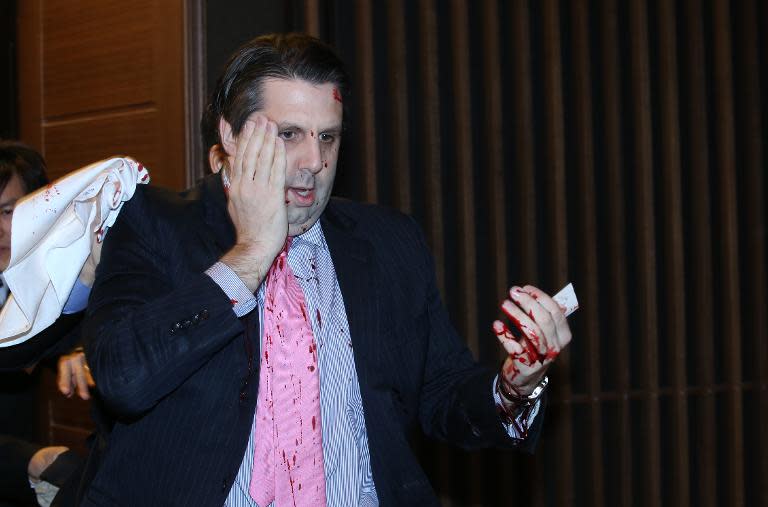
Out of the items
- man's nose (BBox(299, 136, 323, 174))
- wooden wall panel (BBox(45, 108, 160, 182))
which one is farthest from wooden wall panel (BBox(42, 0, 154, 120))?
man's nose (BBox(299, 136, 323, 174))

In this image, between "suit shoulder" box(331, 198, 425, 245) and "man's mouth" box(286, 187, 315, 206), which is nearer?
"man's mouth" box(286, 187, 315, 206)

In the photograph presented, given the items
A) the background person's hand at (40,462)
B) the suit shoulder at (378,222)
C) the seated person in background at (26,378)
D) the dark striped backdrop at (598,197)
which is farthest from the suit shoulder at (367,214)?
the dark striped backdrop at (598,197)

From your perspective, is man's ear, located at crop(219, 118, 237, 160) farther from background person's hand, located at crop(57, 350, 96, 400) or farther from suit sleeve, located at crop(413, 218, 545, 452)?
background person's hand, located at crop(57, 350, 96, 400)

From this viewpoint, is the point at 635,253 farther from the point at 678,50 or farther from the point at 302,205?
the point at 302,205

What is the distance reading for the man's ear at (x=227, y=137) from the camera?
2002mm

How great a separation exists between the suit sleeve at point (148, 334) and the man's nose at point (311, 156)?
324 mm

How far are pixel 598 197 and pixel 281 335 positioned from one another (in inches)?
94.1

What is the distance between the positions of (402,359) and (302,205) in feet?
1.24

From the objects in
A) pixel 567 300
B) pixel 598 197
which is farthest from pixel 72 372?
pixel 598 197

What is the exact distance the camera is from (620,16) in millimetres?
3967

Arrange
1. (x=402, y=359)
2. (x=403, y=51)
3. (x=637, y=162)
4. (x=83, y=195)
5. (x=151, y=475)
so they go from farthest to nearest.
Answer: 1. (x=637, y=162)
2. (x=403, y=51)
3. (x=402, y=359)
4. (x=83, y=195)
5. (x=151, y=475)

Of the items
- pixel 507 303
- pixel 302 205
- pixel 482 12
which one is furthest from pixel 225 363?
pixel 482 12

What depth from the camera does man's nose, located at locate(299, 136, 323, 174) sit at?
74.2 inches

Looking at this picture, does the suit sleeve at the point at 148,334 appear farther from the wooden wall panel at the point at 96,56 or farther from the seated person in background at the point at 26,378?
the wooden wall panel at the point at 96,56
